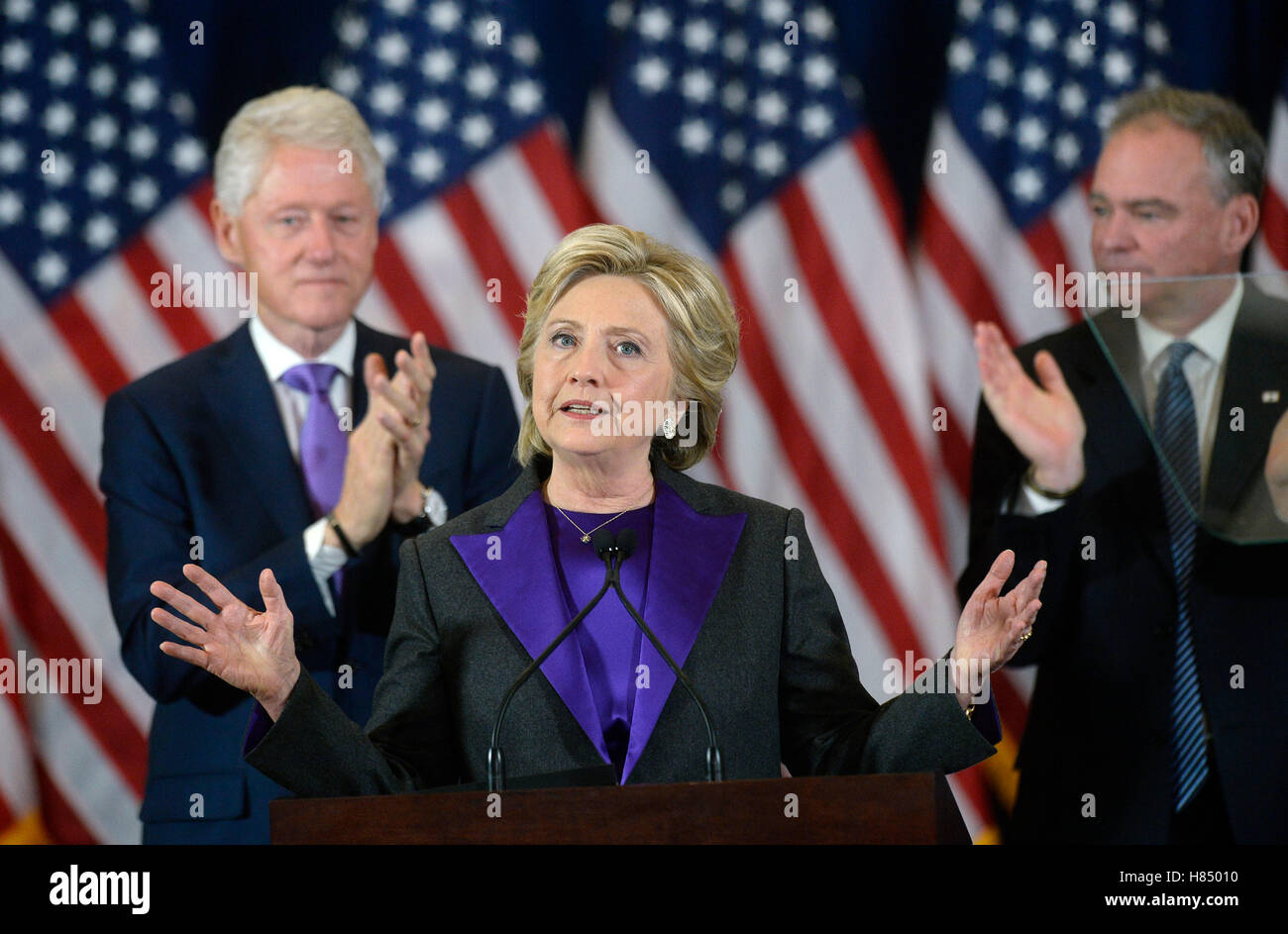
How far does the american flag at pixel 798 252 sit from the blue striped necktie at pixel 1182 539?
647 mm

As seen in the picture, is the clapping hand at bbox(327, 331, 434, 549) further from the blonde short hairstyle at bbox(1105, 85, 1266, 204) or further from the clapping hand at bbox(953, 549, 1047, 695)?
the blonde short hairstyle at bbox(1105, 85, 1266, 204)

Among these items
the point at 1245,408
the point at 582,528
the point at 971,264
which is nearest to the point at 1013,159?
the point at 971,264

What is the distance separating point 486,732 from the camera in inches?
99.4

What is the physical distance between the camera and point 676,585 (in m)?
2.61

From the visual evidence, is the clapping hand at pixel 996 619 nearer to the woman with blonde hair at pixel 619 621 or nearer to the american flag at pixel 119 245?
the woman with blonde hair at pixel 619 621

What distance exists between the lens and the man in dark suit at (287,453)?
150 inches

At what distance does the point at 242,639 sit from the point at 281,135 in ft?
7.64

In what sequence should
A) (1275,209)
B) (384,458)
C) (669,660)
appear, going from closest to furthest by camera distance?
(669,660)
(384,458)
(1275,209)

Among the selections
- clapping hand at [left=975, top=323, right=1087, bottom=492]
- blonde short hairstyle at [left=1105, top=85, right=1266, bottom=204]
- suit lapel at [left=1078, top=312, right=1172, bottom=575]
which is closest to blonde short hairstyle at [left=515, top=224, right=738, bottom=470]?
clapping hand at [left=975, top=323, right=1087, bottom=492]

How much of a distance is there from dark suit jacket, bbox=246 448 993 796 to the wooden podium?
0.46 metres

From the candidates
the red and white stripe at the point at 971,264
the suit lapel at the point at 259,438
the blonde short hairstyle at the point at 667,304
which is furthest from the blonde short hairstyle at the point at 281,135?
the red and white stripe at the point at 971,264

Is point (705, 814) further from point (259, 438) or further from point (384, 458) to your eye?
point (259, 438)

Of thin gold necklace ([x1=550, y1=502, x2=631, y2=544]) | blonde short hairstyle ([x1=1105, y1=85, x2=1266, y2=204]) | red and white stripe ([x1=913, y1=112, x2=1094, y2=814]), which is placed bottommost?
thin gold necklace ([x1=550, y1=502, x2=631, y2=544])

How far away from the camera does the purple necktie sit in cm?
404
